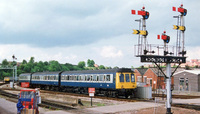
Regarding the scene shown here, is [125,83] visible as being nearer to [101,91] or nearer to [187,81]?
[101,91]

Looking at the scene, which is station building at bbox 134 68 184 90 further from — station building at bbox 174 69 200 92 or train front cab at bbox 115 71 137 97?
train front cab at bbox 115 71 137 97

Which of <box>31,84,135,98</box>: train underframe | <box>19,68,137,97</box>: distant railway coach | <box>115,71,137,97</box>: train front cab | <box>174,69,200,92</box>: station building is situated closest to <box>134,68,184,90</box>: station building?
<box>174,69,200,92</box>: station building

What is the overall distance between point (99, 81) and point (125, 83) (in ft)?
14.1

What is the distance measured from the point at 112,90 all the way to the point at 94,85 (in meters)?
3.55

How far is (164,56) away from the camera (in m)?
16.2

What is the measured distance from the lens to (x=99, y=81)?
101 ft

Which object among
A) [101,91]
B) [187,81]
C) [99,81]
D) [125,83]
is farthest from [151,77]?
[125,83]

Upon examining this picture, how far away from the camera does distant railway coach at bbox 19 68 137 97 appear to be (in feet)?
91.2

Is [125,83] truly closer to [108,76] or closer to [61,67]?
[108,76]

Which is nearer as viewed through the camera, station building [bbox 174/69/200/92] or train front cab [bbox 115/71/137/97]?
train front cab [bbox 115/71/137/97]

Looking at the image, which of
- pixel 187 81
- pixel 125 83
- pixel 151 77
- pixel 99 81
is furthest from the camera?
pixel 151 77

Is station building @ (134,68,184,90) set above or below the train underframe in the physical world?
above

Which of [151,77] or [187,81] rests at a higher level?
[151,77]

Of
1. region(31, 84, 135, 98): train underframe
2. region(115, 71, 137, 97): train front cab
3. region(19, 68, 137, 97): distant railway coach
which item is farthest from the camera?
region(31, 84, 135, 98): train underframe
